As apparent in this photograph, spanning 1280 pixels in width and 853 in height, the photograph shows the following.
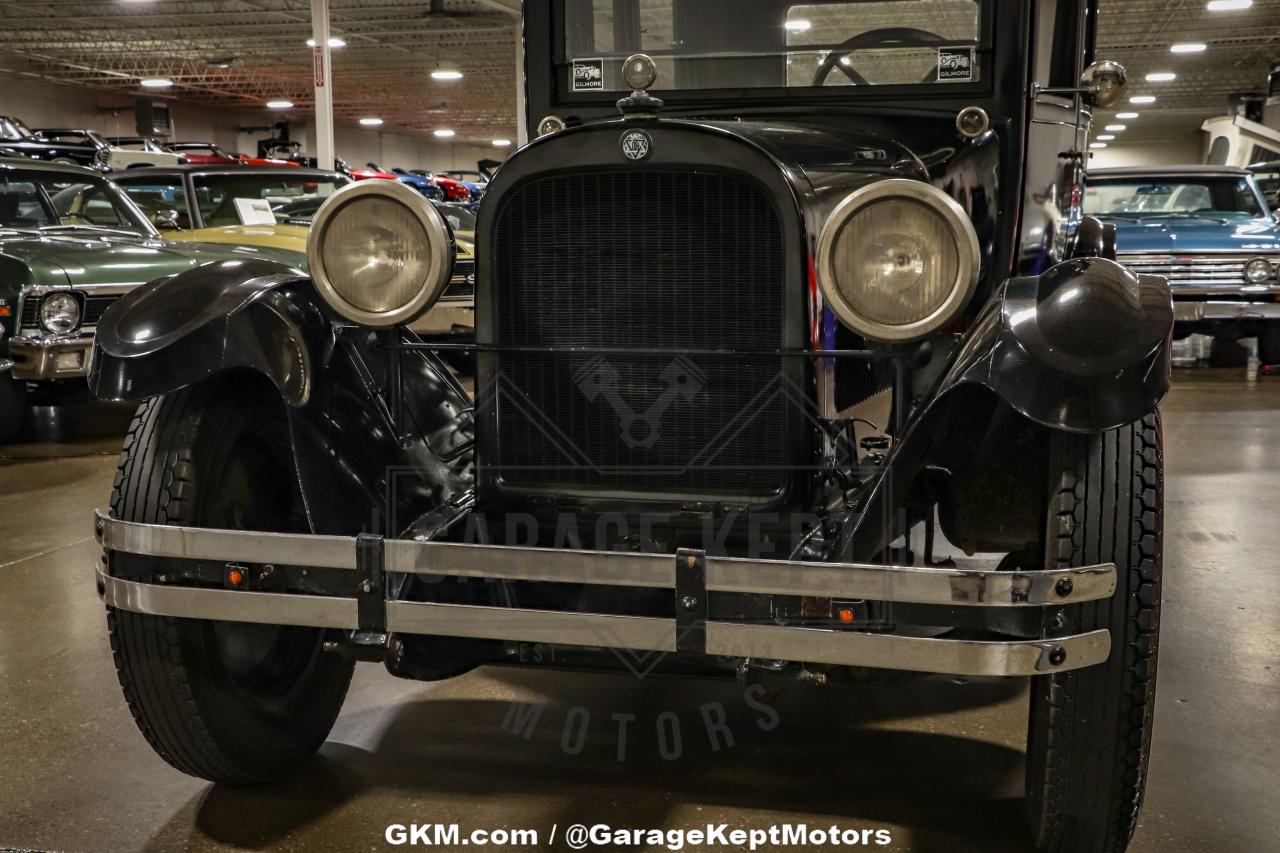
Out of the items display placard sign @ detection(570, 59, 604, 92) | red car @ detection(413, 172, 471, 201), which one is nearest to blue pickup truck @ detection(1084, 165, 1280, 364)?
display placard sign @ detection(570, 59, 604, 92)

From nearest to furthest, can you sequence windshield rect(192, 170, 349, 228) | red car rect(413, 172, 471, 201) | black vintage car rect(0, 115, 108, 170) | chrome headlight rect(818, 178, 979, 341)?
chrome headlight rect(818, 178, 979, 341)
windshield rect(192, 170, 349, 228)
black vintage car rect(0, 115, 108, 170)
red car rect(413, 172, 471, 201)

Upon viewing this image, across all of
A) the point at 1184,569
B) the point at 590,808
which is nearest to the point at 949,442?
the point at 590,808

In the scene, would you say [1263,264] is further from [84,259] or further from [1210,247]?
[84,259]

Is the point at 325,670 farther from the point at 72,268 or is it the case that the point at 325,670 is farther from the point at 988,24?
the point at 72,268

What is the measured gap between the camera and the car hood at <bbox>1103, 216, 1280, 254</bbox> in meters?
8.97

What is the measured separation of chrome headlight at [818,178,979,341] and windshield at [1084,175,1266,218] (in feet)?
27.9

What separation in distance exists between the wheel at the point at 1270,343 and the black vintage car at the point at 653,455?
7277 mm

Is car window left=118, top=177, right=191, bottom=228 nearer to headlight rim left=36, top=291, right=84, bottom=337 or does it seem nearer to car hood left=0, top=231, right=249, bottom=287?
car hood left=0, top=231, right=249, bottom=287

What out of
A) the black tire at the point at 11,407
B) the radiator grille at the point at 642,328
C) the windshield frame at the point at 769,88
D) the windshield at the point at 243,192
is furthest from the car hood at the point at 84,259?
the radiator grille at the point at 642,328

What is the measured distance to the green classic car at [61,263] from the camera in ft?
19.9

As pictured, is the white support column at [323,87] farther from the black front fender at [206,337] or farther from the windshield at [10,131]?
the black front fender at [206,337]

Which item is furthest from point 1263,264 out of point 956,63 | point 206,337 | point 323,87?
point 323,87

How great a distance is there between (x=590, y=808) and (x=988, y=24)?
1.96 meters

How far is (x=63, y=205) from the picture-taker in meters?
7.17
